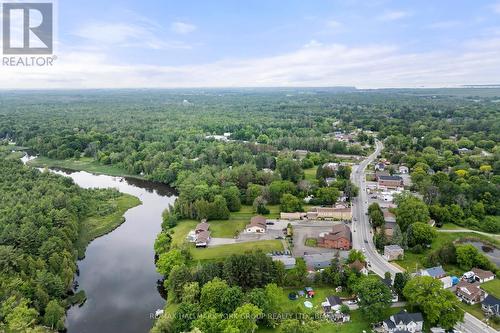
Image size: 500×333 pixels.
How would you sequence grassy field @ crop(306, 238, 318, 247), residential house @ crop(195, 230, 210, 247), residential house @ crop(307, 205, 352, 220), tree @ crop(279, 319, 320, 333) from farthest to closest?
residential house @ crop(307, 205, 352, 220) < grassy field @ crop(306, 238, 318, 247) < residential house @ crop(195, 230, 210, 247) < tree @ crop(279, 319, 320, 333)

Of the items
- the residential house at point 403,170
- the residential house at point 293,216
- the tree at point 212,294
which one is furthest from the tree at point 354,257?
the residential house at point 403,170

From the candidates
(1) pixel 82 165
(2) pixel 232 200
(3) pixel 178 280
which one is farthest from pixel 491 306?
(1) pixel 82 165

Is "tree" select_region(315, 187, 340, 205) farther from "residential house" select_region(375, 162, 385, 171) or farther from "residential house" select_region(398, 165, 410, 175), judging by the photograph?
"residential house" select_region(398, 165, 410, 175)

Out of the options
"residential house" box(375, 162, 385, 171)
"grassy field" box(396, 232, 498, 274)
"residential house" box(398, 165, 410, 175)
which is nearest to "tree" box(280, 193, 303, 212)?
"grassy field" box(396, 232, 498, 274)

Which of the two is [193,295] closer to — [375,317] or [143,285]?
[143,285]

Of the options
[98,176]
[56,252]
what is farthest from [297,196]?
[98,176]

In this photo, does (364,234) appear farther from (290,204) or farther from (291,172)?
(291,172)
